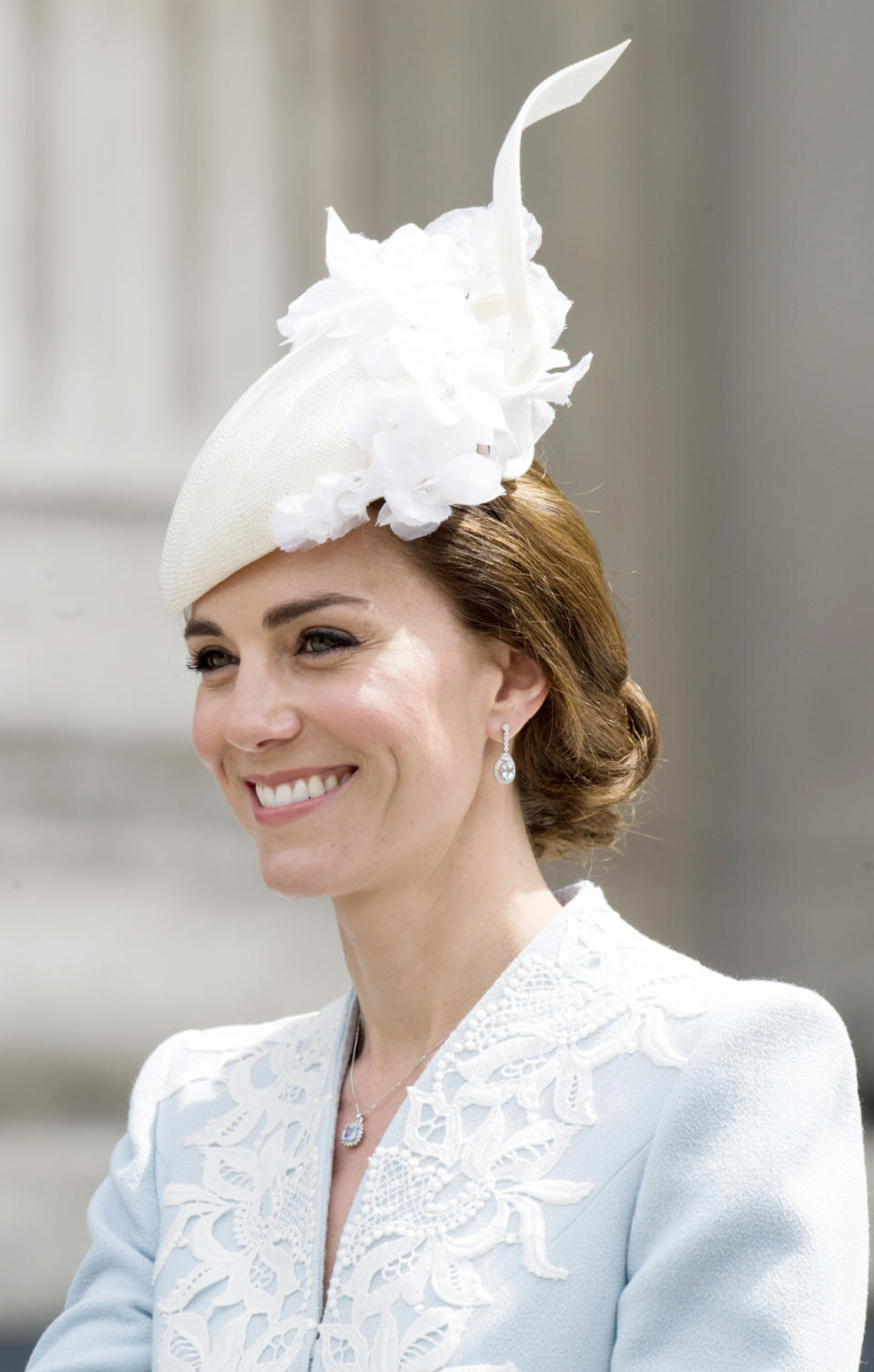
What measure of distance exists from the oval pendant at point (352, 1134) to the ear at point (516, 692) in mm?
435

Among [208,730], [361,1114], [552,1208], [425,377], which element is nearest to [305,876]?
[208,730]

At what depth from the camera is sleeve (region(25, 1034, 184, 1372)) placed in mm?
1696

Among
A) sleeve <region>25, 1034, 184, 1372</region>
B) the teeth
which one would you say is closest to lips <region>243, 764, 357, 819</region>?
the teeth

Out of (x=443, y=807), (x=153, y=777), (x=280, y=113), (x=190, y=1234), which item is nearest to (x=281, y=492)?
(x=443, y=807)

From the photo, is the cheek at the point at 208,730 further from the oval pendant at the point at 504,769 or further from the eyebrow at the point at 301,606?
the oval pendant at the point at 504,769

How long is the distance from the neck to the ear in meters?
0.13

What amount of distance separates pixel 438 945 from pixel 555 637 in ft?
1.14

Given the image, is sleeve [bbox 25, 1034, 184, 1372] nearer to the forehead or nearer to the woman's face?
the woman's face

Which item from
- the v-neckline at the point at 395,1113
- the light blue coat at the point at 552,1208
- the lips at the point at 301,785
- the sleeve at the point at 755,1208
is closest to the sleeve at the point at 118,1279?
the light blue coat at the point at 552,1208

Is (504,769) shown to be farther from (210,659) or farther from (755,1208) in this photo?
(755,1208)

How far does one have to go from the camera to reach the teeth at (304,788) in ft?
5.33

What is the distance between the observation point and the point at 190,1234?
5.62ft

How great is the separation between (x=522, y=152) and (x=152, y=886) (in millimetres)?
1439

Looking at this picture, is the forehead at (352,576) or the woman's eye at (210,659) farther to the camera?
the woman's eye at (210,659)
